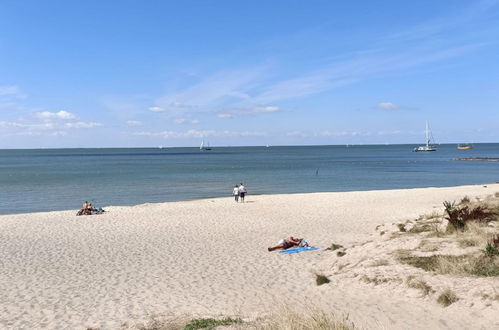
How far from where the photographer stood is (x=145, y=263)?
14.7m

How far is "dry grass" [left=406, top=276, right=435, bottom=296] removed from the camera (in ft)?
32.9

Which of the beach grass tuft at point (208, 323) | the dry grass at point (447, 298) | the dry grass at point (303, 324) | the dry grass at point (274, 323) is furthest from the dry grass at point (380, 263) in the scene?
the dry grass at point (303, 324)

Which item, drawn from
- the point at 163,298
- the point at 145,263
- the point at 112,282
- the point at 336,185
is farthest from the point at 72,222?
the point at 336,185

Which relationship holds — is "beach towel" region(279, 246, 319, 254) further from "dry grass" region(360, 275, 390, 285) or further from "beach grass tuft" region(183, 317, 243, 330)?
"beach grass tuft" region(183, 317, 243, 330)

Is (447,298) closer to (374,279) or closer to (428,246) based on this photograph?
(374,279)

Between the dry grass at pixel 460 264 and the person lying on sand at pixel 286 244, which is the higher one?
the dry grass at pixel 460 264

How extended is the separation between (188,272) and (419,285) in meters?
6.82

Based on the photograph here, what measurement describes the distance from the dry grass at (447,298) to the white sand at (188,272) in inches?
5.4

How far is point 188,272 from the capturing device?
530 inches

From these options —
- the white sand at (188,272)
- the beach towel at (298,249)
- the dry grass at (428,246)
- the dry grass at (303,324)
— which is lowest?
the white sand at (188,272)

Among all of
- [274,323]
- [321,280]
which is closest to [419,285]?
[321,280]

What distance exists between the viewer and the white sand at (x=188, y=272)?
9.58 m

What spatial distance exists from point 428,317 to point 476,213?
7.18 m

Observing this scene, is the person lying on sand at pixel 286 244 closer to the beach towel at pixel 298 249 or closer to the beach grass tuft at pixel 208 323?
the beach towel at pixel 298 249
